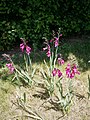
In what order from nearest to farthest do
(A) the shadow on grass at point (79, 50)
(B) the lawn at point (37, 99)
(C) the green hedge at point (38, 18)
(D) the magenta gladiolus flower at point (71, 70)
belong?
(D) the magenta gladiolus flower at point (71, 70), (B) the lawn at point (37, 99), (A) the shadow on grass at point (79, 50), (C) the green hedge at point (38, 18)

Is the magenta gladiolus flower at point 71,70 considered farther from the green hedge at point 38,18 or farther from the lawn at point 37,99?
the green hedge at point 38,18

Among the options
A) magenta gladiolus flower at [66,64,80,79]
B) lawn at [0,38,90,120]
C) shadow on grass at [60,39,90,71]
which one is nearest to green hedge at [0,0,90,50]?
shadow on grass at [60,39,90,71]

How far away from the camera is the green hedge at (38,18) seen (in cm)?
604

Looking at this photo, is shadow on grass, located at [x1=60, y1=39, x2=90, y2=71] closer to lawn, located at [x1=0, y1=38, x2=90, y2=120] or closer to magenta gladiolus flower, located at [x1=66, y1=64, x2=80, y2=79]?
lawn, located at [x1=0, y1=38, x2=90, y2=120]

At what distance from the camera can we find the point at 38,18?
6.12 m

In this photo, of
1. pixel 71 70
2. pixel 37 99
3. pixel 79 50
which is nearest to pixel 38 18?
pixel 79 50

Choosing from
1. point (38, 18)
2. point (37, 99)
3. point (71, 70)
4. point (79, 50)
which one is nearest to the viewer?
point (71, 70)

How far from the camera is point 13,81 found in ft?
16.2

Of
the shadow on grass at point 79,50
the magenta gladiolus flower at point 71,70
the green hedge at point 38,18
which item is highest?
the green hedge at point 38,18

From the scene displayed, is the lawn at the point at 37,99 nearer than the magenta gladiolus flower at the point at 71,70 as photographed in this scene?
No

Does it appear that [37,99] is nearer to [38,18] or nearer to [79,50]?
[79,50]

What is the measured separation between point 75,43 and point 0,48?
1625 mm

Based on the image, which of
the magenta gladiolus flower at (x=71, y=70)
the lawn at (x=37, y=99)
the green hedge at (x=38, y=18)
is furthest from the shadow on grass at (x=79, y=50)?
the magenta gladiolus flower at (x=71, y=70)

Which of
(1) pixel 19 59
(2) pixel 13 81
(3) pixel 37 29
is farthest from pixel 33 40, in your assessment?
(2) pixel 13 81
